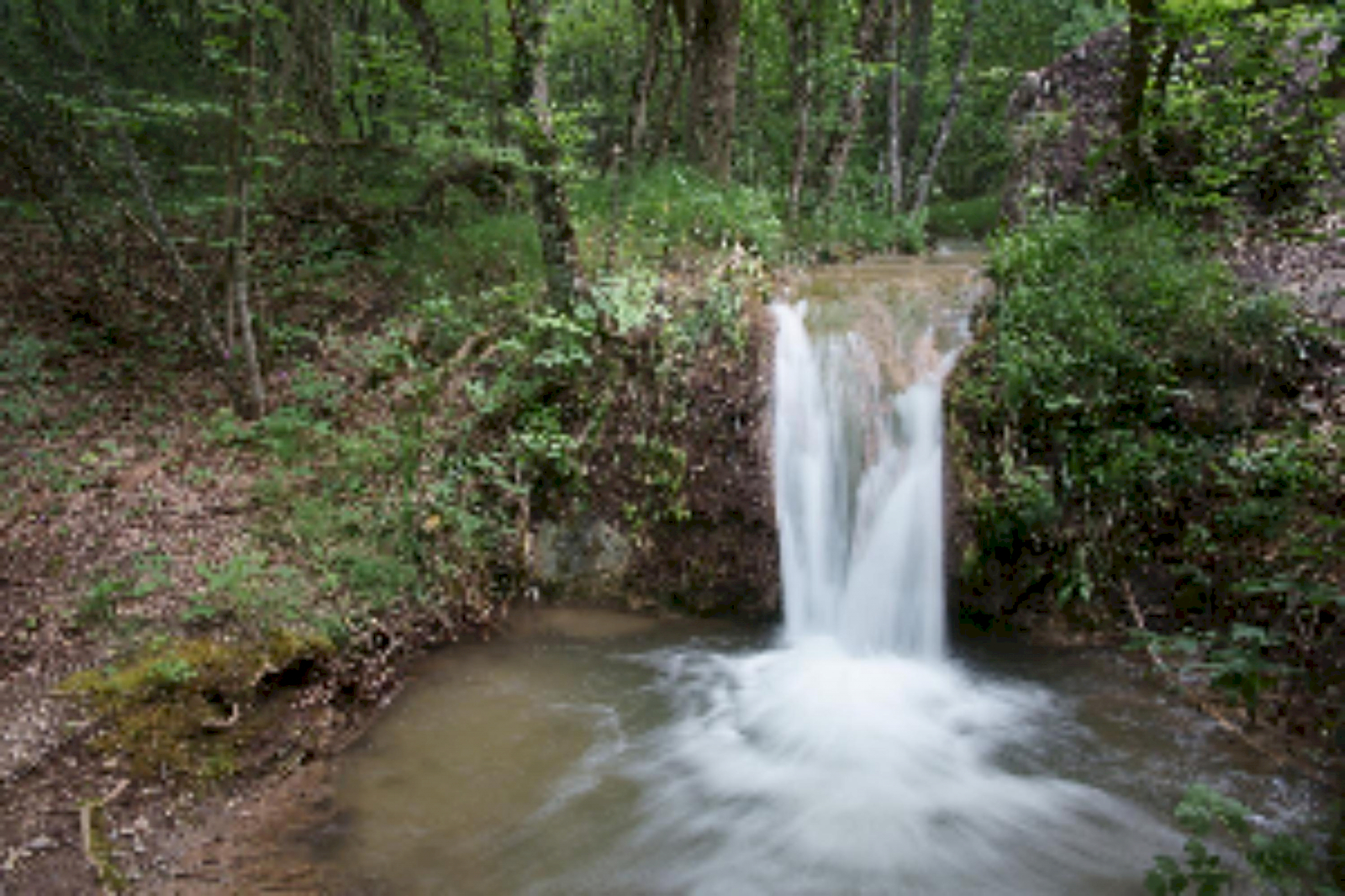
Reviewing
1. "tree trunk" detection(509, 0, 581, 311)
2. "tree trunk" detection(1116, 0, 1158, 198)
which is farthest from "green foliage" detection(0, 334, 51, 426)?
"tree trunk" detection(1116, 0, 1158, 198)

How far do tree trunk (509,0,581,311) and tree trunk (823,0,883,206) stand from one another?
4.69 m

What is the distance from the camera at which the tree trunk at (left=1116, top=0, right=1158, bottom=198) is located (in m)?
6.93

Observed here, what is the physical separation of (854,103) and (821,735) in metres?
8.27

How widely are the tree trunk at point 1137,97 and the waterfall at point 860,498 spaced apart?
2905 mm

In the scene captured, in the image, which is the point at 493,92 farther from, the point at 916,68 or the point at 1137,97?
the point at 916,68

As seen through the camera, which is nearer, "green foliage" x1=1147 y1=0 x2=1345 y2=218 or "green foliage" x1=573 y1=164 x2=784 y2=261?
"green foliage" x1=1147 y1=0 x2=1345 y2=218

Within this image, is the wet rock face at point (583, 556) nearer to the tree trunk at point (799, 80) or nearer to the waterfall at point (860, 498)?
the waterfall at point (860, 498)

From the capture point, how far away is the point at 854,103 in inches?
409

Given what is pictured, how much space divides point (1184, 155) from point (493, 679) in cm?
772

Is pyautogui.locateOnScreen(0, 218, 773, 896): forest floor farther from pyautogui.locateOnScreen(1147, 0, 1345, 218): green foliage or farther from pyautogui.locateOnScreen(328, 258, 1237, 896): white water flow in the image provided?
pyautogui.locateOnScreen(1147, 0, 1345, 218): green foliage

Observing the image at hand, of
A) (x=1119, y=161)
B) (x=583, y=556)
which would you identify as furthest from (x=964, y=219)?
(x=583, y=556)

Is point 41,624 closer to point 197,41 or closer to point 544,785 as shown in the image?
point 544,785

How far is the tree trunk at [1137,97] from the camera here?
22.7ft

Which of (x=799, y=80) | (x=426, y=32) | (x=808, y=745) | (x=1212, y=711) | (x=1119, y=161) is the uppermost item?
(x=426, y=32)
